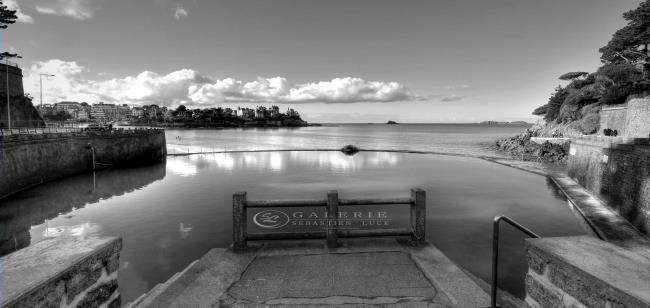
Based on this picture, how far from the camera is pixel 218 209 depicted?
18703 millimetres

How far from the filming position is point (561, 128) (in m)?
58.4

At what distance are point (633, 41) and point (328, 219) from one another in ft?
212

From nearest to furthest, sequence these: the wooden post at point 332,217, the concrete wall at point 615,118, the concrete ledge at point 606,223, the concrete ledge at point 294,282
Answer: the concrete ledge at point 294,282 < the wooden post at point 332,217 < the concrete ledge at point 606,223 < the concrete wall at point 615,118

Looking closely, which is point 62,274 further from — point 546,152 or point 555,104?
point 555,104

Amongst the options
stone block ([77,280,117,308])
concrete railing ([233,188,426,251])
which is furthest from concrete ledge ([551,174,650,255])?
stone block ([77,280,117,308])

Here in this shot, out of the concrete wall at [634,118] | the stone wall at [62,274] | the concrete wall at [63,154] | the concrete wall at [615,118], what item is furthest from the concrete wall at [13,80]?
the concrete wall at [615,118]

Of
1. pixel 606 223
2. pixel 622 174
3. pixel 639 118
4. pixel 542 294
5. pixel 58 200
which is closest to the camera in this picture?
pixel 542 294

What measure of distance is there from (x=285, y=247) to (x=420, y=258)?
2.96 m

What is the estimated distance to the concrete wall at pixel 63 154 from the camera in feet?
70.5

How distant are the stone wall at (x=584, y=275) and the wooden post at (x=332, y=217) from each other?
3838 mm

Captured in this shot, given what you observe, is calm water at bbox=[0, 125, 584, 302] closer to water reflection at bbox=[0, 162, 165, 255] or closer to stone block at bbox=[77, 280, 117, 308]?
water reflection at bbox=[0, 162, 165, 255]

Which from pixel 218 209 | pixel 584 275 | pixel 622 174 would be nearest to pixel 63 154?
pixel 218 209

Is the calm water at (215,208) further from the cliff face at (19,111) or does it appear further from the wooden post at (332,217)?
the cliff face at (19,111)

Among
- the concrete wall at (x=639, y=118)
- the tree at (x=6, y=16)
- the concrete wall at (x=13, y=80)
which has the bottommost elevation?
the concrete wall at (x=639, y=118)
